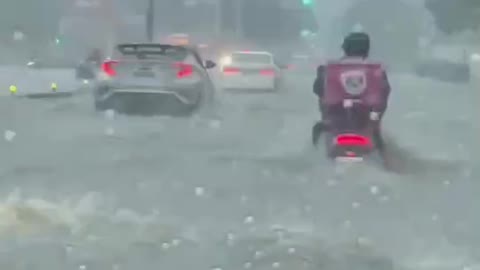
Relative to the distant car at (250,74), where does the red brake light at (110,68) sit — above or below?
above

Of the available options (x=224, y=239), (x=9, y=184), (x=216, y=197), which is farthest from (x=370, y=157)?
(x=224, y=239)

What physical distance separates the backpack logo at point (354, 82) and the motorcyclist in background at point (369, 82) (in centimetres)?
10

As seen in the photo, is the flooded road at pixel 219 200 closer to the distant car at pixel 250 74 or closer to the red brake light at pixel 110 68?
the red brake light at pixel 110 68

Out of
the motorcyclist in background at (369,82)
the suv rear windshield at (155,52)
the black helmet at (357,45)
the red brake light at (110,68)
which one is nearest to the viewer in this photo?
the motorcyclist in background at (369,82)

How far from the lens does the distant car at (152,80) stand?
925 inches

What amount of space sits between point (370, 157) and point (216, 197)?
9.11ft

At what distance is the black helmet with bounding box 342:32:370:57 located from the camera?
15875 mm

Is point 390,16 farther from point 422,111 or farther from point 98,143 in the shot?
point 98,143

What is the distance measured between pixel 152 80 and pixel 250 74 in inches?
671

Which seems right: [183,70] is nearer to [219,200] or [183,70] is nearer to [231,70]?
[219,200]

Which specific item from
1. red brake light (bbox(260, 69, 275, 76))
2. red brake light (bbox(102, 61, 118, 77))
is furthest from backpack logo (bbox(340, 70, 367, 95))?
red brake light (bbox(260, 69, 275, 76))

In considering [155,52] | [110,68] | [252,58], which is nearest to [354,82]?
[155,52]

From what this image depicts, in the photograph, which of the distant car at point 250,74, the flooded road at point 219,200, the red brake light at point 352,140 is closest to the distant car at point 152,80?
the flooded road at point 219,200

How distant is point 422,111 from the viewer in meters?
32.7
